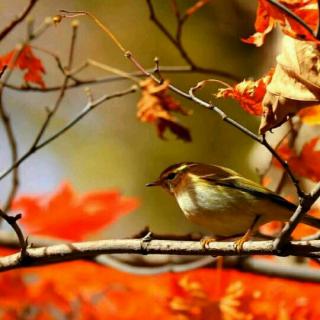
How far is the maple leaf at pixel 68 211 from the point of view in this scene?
8.89 ft

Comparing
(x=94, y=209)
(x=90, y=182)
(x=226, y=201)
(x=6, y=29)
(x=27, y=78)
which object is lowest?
(x=90, y=182)

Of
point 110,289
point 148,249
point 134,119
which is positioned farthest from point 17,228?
point 134,119

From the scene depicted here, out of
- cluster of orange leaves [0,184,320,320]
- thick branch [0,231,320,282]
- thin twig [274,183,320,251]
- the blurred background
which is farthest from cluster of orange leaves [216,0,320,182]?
the blurred background

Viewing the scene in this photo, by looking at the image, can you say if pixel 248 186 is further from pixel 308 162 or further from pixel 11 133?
pixel 11 133

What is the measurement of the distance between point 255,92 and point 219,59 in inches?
157

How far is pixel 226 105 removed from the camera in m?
5.29

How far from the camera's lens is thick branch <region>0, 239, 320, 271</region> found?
4.71ft

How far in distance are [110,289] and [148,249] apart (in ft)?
3.55

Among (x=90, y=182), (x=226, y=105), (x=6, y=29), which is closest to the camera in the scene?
(x=6, y=29)

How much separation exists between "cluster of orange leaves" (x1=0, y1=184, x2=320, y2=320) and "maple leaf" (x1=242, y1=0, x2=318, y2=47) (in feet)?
3.32

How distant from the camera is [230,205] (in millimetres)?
1977

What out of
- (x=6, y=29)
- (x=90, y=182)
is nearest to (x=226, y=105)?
(x=90, y=182)

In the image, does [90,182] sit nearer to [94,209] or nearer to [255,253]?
[94,209]

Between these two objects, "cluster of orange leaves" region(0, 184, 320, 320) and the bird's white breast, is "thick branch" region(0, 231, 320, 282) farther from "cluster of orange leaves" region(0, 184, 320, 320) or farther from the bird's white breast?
the bird's white breast
